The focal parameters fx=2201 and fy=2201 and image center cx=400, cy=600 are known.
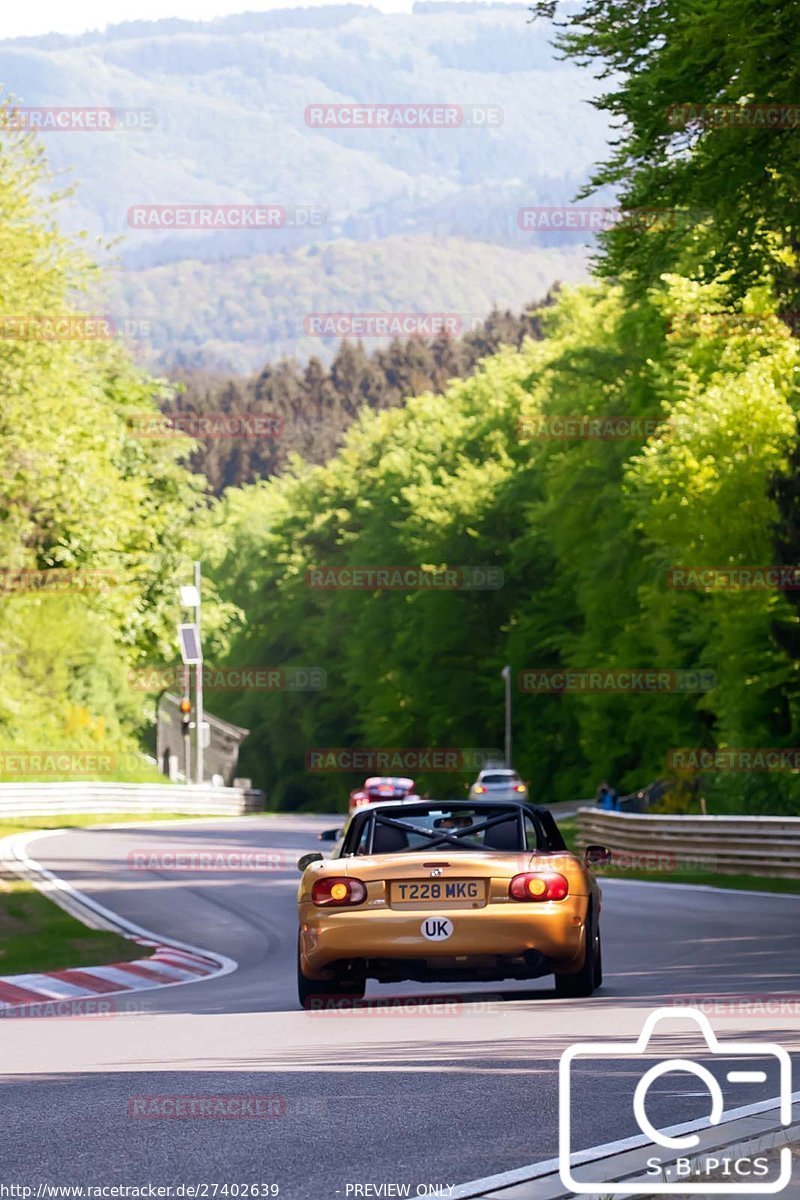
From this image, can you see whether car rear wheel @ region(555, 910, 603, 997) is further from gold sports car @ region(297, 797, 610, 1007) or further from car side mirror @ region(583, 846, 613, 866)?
car side mirror @ region(583, 846, 613, 866)

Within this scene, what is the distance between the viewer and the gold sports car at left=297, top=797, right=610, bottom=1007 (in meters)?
13.8

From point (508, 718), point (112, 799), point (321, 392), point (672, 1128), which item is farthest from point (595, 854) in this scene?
point (321, 392)

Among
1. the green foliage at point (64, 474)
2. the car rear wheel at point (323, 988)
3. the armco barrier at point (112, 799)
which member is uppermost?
the green foliage at point (64, 474)

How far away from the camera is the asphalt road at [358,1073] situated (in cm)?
773

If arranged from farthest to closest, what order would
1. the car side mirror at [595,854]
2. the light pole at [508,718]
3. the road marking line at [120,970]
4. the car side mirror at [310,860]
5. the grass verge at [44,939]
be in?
the light pole at [508,718] → the grass verge at [44,939] → the road marking line at [120,970] → the car side mirror at [595,854] → the car side mirror at [310,860]

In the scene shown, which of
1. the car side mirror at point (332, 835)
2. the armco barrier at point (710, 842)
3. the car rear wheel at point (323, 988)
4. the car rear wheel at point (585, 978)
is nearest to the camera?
the car rear wheel at point (323, 988)

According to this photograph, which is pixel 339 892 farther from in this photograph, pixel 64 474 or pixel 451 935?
pixel 64 474

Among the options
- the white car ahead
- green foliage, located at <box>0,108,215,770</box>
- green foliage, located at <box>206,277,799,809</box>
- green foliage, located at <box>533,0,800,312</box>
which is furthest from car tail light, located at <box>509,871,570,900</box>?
the white car ahead

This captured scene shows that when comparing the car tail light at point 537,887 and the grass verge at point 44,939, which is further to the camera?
the grass verge at point 44,939

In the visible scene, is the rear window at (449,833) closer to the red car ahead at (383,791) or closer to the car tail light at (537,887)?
the car tail light at (537,887)

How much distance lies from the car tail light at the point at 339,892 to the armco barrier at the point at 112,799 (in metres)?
40.9

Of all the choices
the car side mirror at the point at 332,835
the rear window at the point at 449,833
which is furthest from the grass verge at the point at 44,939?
the rear window at the point at 449,833

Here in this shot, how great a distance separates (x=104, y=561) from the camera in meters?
48.8

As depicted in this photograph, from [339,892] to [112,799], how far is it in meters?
49.4
